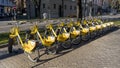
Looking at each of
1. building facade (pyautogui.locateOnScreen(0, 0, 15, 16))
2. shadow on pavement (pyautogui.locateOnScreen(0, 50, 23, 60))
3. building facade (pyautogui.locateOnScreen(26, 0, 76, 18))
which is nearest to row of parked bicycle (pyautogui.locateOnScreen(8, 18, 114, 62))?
shadow on pavement (pyautogui.locateOnScreen(0, 50, 23, 60))

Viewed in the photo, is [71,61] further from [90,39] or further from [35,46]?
[90,39]

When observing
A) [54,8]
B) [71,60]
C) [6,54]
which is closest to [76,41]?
[71,60]

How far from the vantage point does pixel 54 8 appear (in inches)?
2297

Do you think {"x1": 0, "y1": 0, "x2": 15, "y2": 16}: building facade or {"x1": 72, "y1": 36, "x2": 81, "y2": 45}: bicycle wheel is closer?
{"x1": 72, "y1": 36, "x2": 81, "y2": 45}: bicycle wheel

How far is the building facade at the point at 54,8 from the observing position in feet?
182

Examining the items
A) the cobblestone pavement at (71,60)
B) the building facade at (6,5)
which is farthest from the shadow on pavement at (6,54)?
the building facade at (6,5)

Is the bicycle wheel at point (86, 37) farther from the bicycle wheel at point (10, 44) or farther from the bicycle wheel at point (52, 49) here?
the bicycle wheel at point (10, 44)

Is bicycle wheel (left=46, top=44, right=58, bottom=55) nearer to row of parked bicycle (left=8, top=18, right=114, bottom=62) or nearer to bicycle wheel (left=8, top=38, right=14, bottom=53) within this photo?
row of parked bicycle (left=8, top=18, right=114, bottom=62)

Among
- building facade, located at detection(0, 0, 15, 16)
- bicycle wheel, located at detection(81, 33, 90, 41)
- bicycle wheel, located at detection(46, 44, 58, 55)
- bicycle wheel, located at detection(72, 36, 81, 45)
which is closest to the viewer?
bicycle wheel, located at detection(46, 44, 58, 55)

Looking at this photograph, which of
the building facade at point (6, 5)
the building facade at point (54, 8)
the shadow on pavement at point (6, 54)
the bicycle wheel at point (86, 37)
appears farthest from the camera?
the building facade at point (6, 5)

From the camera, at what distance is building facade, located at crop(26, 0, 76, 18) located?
55.5 m

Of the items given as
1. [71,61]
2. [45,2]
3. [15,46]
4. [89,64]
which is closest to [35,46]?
[71,61]

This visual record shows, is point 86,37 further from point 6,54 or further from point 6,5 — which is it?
point 6,5

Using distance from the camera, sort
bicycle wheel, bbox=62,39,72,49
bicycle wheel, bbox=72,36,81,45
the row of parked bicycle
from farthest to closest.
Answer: bicycle wheel, bbox=72,36,81,45 < bicycle wheel, bbox=62,39,72,49 < the row of parked bicycle
